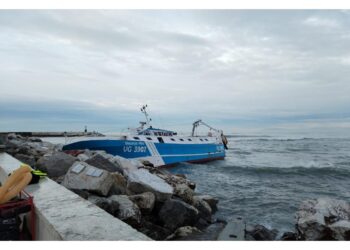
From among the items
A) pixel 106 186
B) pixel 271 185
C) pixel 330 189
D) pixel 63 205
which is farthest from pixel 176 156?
pixel 63 205

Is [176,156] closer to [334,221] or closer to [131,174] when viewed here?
[131,174]

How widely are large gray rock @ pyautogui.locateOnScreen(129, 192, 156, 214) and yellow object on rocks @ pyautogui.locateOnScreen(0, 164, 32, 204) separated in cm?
233

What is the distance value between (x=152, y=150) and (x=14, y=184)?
50.2ft

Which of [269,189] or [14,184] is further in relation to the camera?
[269,189]

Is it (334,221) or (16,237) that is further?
(334,221)

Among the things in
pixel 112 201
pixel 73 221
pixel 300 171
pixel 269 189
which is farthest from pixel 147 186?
pixel 300 171

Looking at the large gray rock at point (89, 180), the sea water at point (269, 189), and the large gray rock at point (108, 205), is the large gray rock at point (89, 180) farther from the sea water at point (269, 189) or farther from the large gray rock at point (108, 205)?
the sea water at point (269, 189)

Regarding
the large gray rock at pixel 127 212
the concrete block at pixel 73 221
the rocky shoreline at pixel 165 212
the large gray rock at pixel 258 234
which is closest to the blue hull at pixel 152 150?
the rocky shoreline at pixel 165 212

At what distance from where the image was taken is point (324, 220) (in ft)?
18.4

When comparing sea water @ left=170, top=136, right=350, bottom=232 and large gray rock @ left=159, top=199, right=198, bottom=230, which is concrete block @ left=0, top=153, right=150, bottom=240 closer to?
large gray rock @ left=159, top=199, right=198, bottom=230

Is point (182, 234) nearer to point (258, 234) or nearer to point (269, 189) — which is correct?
point (258, 234)

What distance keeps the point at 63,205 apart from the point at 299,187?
12769mm

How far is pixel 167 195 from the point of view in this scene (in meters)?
6.86

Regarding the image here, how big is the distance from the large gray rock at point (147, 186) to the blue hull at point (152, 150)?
34.6ft
